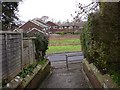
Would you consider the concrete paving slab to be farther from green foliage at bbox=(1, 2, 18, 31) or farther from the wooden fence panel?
green foliage at bbox=(1, 2, 18, 31)

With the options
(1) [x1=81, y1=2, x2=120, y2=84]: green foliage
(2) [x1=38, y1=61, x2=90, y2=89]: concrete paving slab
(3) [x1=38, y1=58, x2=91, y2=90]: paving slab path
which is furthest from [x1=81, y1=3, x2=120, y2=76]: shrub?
(2) [x1=38, y1=61, x2=90, y2=89]: concrete paving slab

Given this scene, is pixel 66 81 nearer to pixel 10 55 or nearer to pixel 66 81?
pixel 66 81

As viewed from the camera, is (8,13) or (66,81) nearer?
(66,81)

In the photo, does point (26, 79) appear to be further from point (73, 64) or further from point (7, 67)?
point (73, 64)

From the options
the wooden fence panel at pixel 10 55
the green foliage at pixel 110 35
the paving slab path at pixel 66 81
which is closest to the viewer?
the wooden fence panel at pixel 10 55

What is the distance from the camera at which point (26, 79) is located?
9.74 meters

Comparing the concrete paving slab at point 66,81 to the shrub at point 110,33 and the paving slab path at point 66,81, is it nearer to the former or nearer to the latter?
the paving slab path at point 66,81

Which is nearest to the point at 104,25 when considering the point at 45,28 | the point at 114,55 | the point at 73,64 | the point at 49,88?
the point at 114,55

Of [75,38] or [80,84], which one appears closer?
[80,84]

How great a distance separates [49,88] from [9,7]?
13460mm

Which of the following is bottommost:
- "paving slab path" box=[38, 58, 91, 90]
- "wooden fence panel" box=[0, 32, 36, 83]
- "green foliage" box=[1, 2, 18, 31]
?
"paving slab path" box=[38, 58, 91, 90]

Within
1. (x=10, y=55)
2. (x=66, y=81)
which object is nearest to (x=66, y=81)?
(x=66, y=81)

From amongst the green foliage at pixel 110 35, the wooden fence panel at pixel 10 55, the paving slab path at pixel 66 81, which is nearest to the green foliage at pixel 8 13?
Answer: the paving slab path at pixel 66 81

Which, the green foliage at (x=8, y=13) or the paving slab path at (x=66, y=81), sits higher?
the green foliage at (x=8, y=13)
